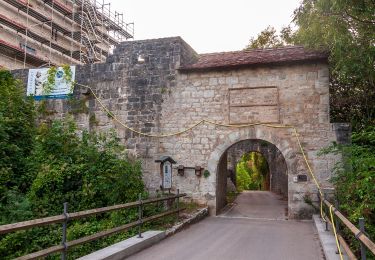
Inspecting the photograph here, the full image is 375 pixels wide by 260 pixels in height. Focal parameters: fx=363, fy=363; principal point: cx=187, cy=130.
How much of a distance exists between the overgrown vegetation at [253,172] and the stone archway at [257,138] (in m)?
15.5

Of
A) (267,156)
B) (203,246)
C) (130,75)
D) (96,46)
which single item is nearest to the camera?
(203,246)

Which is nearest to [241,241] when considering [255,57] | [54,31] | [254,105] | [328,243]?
[328,243]

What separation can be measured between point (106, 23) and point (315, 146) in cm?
2240

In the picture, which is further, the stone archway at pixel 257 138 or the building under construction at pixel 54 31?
the building under construction at pixel 54 31

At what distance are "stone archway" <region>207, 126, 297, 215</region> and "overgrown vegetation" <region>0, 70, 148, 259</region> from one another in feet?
6.92

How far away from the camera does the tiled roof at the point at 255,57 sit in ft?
32.7

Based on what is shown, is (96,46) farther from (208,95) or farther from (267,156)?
(208,95)

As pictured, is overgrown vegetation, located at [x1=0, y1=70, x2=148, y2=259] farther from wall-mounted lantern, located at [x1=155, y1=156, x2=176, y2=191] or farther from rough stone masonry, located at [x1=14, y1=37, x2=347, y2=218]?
rough stone masonry, located at [x1=14, y1=37, x2=347, y2=218]

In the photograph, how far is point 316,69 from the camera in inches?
389

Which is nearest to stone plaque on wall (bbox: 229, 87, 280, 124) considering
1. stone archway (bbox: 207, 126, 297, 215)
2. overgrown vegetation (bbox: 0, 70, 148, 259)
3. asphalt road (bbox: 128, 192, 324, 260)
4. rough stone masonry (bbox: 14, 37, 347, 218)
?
rough stone masonry (bbox: 14, 37, 347, 218)

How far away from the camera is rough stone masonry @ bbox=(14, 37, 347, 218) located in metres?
9.74

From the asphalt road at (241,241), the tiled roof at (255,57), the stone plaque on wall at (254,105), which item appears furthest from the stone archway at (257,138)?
the tiled roof at (255,57)

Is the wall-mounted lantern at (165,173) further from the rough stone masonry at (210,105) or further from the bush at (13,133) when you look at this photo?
the bush at (13,133)

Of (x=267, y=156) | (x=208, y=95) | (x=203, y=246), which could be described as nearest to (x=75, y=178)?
(x=208, y=95)
